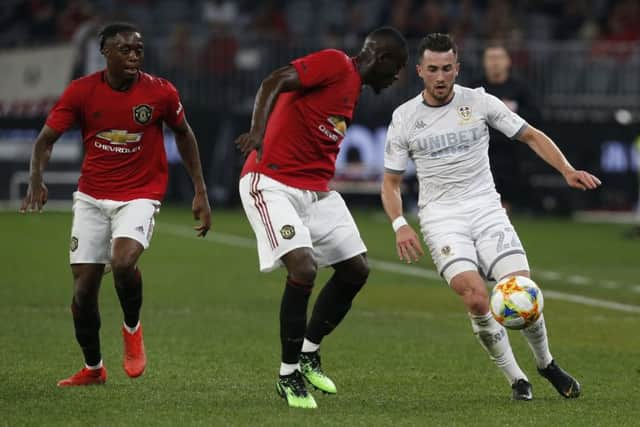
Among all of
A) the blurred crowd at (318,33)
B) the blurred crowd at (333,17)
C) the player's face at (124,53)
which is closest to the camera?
the player's face at (124,53)

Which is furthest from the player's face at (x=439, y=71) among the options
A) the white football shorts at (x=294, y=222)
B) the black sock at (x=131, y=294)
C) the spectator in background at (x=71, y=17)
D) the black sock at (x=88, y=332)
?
the spectator in background at (x=71, y=17)

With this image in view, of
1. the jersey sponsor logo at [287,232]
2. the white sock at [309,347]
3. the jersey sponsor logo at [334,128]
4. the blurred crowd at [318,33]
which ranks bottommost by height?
the blurred crowd at [318,33]

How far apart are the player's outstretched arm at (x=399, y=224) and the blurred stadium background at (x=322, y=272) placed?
828mm

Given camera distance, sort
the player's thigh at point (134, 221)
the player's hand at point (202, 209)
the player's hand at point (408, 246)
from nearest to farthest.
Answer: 1. the player's hand at point (408, 246)
2. the player's thigh at point (134, 221)
3. the player's hand at point (202, 209)

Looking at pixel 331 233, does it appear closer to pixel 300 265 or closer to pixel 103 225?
pixel 300 265

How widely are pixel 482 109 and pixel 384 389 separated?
1798mm

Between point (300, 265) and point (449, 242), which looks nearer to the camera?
point (300, 265)

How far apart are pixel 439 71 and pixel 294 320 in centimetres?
179

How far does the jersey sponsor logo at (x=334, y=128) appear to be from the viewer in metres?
8.14

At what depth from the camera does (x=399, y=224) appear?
8461 millimetres

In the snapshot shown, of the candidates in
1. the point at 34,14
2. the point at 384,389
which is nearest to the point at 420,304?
the point at 384,389

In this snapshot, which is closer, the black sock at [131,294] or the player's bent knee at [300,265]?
the player's bent knee at [300,265]

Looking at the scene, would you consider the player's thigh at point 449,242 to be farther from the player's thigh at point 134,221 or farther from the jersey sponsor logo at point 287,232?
the player's thigh at point 134,221

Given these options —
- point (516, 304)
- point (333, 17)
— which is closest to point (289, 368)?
point (516, 304)
